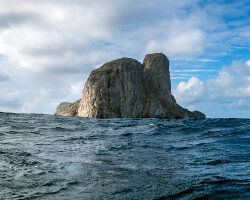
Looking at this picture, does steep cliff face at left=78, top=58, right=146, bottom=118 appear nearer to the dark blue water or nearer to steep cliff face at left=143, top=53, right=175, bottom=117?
steep cliff face at left=143, top=53, right=175, bottom=117

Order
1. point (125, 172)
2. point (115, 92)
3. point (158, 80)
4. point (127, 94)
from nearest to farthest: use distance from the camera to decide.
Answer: point (125, 172), point (115, 92), point (127, 94), point (158, 80)

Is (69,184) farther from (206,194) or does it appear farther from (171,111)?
(171,111)

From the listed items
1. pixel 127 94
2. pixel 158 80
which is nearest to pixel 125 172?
pixel 127 94

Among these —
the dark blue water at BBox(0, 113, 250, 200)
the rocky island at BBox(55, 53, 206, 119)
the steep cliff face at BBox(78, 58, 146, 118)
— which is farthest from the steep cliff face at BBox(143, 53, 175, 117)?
the dark blue water at BBox(0, 113, 250, 200)

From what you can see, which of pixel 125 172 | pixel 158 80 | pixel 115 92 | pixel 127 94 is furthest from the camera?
pixel 158 80

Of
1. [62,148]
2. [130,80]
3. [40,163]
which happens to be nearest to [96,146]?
[62,148]

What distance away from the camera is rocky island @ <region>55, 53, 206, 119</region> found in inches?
4173

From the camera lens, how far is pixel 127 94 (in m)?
109

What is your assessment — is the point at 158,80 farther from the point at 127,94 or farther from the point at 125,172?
the point at 125,172

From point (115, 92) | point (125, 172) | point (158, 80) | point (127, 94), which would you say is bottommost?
point (125, 172)

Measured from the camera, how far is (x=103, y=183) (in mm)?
7863

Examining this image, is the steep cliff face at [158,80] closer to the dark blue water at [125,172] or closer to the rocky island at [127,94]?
the rocky island at [127,94]

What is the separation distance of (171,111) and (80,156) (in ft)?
345

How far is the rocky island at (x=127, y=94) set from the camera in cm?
10600
